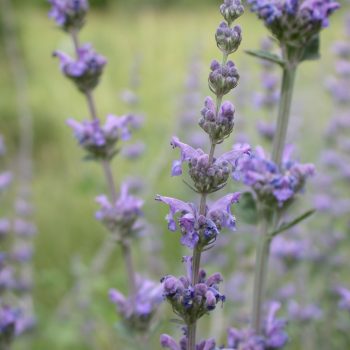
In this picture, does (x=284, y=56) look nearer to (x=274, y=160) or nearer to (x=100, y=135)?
(x=274, y=160)

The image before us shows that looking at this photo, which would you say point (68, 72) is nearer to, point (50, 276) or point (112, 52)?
point (50, 276)

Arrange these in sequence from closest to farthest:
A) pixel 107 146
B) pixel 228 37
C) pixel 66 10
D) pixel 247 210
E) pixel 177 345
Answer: pixel 228 37
pixel 177 345
pixel 247 210
pixel 66 10
pixel 107 146

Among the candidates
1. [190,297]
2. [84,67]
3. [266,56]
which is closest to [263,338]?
[190,297]

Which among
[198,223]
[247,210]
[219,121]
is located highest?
[219,121]

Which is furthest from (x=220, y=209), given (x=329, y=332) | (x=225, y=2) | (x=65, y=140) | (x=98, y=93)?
(x=98, y=93)

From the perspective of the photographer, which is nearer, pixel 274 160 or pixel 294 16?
pixel 294 16

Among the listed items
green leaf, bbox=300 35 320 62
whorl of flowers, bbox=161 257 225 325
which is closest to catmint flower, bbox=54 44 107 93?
green leaf, bbox=300 35 320 62

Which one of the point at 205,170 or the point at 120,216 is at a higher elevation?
the point at 205,170
